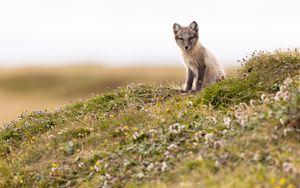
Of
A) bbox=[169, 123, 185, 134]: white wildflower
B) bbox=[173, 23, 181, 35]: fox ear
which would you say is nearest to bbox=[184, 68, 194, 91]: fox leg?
bbox=[173, 23, 181, 35]: fox ear

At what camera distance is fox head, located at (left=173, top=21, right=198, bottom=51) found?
659 inches

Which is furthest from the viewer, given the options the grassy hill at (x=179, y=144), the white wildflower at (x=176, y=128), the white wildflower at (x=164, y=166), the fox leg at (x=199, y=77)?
the fox leg at (x=199, y=77)

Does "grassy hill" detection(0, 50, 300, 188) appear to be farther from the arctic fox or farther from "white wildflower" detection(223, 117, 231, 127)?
the arctic fox

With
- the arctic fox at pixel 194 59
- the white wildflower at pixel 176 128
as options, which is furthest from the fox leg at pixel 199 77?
the white wildflower at pixel 176 128

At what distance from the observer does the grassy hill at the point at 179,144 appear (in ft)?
28.4

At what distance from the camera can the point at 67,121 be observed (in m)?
14.8

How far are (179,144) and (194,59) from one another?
6.91 m

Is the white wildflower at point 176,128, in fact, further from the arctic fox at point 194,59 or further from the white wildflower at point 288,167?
the arctic fox at point 194,59

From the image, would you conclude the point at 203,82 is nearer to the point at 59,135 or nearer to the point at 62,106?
the point at 62,106

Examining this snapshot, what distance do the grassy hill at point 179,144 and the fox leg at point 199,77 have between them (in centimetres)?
128

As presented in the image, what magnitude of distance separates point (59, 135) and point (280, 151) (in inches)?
223

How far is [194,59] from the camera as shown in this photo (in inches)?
665

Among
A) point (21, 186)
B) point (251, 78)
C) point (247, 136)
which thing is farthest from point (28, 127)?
point (247, 136)

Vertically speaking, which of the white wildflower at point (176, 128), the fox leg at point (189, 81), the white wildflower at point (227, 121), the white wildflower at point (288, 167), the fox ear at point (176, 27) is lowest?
the white wildflower at point (288, 167)
